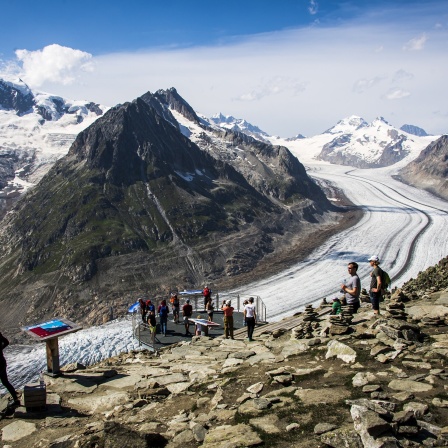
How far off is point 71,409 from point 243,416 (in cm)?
537

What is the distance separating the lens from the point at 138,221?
97375 millimetres

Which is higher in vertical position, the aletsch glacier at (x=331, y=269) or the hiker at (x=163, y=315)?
the hiker at (x=163, y=315)

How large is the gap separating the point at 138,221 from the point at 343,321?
8305 centimetres

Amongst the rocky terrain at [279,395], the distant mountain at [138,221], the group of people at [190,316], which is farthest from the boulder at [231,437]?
the distant mountain at [138,221]

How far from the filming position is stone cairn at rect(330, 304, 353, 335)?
640 inches

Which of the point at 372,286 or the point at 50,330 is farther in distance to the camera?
the point at 372,286

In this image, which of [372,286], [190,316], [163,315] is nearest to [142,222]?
[190,316]

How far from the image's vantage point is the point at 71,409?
13.1 m

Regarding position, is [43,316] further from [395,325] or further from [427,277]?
[395,325]

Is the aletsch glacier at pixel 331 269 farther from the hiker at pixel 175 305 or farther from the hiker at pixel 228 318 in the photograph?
the hiker at pixel 228 318

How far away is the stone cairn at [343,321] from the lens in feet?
53.3

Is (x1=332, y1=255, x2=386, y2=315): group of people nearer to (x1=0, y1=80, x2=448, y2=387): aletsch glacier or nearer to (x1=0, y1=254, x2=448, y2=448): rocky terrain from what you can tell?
(x1=0, y1=254, x2=448, y2=448): rocky terrain

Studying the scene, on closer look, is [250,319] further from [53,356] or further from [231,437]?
[231,437]

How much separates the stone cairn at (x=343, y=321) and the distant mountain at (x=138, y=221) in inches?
2136
